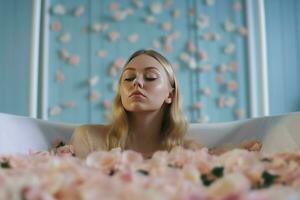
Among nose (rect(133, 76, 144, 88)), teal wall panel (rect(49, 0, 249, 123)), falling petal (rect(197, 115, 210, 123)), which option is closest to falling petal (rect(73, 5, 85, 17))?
teal wall panel (rect(49, 0, 249, 123))

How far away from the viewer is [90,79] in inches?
113

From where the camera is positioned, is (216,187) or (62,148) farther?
(62,148)

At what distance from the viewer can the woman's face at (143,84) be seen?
1.57m

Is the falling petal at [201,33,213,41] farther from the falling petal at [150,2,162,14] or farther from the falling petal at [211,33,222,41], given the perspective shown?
the falling petal at [150,2,162,14]

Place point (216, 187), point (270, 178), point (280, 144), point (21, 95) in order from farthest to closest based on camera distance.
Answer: point (21, 95)
point (280, 144)
point (270, 178)
point (216, 187)

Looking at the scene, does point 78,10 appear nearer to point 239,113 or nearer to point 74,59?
point 74,59

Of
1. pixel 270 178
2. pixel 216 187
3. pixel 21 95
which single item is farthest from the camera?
pixel 21 95

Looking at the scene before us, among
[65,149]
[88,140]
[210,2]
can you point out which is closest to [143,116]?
[88,140]

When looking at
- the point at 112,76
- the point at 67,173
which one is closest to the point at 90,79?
the point at 112,76

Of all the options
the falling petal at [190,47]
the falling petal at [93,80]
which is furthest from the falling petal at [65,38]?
the falling petal at [190,47]

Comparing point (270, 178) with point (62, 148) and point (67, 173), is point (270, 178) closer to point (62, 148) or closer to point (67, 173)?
point (67, 173)

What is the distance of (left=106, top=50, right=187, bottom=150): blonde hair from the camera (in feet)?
5.58

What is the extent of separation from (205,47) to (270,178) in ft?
8.57

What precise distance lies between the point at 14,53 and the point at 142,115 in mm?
1587
